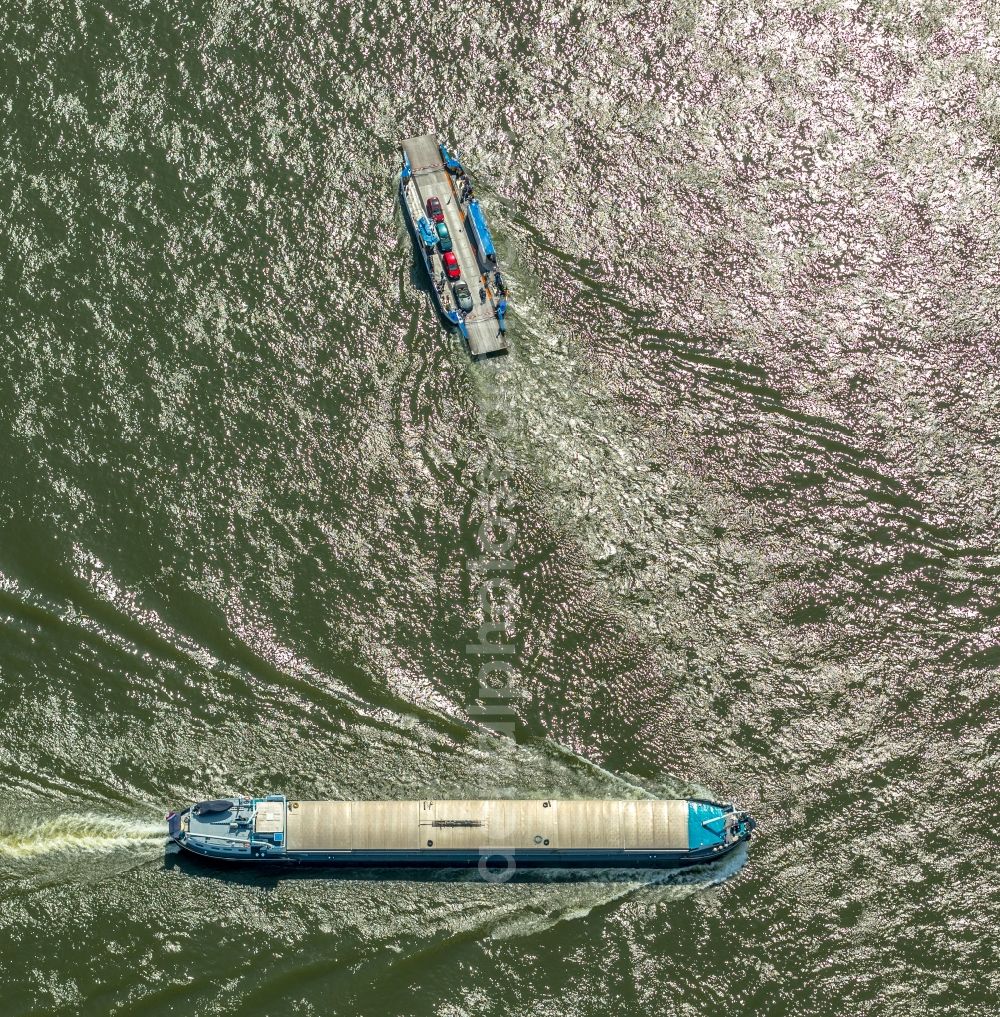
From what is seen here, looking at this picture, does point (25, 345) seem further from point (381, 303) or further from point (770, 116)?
point (770, 116)

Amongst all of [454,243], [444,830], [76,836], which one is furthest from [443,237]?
[76,836]

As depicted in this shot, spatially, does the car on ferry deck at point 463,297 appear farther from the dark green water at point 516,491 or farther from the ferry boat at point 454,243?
the dark green water at point 516,491

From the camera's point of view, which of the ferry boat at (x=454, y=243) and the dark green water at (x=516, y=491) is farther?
the ferry boat at (x=454, y=243)

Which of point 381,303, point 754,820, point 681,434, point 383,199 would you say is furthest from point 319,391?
point 754,820

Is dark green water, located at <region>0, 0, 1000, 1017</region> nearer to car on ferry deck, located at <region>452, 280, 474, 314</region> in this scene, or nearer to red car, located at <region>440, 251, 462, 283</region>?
car on ferry deck, located at <region>452, 280, 474, 314</region>

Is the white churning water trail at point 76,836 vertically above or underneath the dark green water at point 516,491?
underneath

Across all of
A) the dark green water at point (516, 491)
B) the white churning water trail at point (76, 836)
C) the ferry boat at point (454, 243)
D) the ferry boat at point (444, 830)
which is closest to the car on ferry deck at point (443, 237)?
the ferry boat at point (454, 243)
